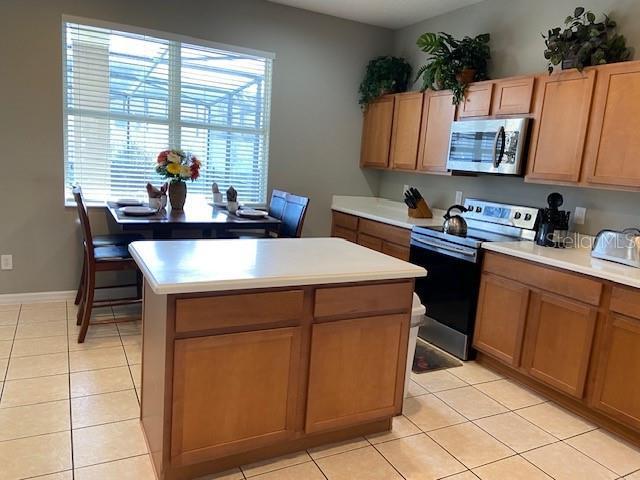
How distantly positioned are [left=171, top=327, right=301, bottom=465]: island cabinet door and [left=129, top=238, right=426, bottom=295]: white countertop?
224mm

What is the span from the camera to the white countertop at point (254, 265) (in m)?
1.74

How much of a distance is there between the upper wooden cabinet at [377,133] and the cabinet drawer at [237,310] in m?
3.03

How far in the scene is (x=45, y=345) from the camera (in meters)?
3.09

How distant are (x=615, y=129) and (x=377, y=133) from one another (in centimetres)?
238

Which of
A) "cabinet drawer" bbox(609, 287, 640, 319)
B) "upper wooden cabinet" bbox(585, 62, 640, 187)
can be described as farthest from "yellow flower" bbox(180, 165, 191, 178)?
"cabinet drawer" bbox(609, 287, 640, 319)

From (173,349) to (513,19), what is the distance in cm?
349

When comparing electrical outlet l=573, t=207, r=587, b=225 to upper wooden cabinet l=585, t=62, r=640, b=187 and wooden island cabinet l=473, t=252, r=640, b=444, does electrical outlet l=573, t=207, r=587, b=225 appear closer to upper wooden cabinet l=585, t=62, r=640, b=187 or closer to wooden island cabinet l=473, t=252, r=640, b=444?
upper wooden cabinet l=585, t=62, r=640, b=187

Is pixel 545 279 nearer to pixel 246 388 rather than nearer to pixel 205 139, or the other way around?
pixel 246 388

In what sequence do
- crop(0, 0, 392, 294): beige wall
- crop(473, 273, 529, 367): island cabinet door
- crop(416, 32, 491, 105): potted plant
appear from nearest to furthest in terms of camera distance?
crop(473, 273, 529, 367): island cabinet door → crop(0, 0, 392, 294): beige wall → crop(416, 32, 491, 105): potted plant

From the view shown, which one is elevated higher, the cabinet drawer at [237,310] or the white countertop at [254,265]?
the white countertop at [254,265]

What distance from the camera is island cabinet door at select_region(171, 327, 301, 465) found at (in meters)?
1.79

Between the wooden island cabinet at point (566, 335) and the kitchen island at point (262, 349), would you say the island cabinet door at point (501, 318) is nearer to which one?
the wooden island cabinet at point (566, 335)

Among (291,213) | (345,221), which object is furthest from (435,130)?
(291,213)

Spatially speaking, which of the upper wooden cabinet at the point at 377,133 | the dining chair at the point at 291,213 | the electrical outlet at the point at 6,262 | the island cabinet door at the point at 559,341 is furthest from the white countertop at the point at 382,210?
the electrical outlet at the point at 6,262
